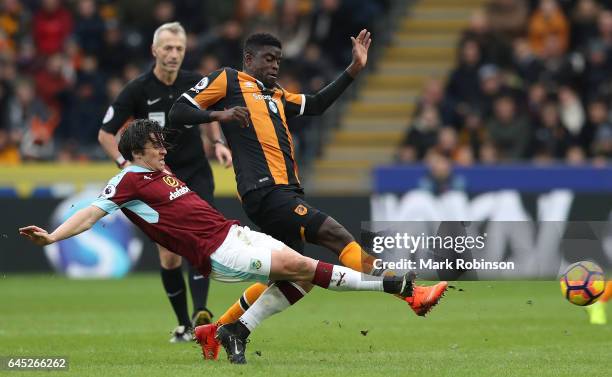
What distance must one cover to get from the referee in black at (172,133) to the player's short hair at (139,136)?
1985 mm

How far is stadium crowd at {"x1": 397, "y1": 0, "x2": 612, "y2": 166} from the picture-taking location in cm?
1961

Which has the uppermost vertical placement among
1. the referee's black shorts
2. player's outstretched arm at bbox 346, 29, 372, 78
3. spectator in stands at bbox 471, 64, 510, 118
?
player's outstretched arm at bbox 346, 29, 372, 78

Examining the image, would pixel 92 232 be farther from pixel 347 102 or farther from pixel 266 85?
pixel 266 85

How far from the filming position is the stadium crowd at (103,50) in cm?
2105

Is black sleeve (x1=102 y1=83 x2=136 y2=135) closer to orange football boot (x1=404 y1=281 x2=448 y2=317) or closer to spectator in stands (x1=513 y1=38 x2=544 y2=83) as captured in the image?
orange football boot (x1=404 y1=281 x2=448 y2=317)

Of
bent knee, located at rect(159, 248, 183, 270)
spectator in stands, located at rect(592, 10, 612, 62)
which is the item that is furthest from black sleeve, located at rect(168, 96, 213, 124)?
spectator in stands, located at rect(592, 10, 612, 62)

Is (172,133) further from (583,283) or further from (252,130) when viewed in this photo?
(583,283)

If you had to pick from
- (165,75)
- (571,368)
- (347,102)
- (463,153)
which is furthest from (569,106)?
(571,368)

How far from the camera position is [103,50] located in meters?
22.1

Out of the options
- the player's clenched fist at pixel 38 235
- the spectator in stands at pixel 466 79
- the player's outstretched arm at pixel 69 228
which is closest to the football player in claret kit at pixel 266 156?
the player's outstretched arm at pixel 69 228

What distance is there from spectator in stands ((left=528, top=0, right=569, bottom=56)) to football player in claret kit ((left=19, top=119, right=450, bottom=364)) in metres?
13.1

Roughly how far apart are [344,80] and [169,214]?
175 cm

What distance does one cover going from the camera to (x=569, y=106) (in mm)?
19922

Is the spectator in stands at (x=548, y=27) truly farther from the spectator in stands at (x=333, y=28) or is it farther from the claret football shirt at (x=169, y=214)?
the claret football shirt at (x=169, y=214)
